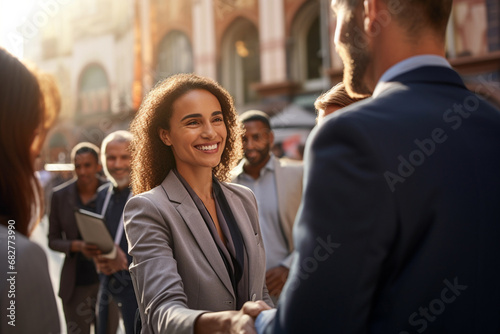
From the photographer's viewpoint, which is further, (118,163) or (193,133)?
(118,163)

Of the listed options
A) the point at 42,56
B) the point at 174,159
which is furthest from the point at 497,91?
the point at 42,56

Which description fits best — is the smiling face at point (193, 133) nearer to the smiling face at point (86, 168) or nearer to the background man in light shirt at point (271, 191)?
the background man in light shirt at point (271, 191)

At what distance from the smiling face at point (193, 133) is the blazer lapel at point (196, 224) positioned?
0.13 meters

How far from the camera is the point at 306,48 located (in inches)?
595

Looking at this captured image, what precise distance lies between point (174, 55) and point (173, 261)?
17.2 meters

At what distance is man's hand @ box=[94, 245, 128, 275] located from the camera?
3674mm

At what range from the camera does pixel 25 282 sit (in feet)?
3.98

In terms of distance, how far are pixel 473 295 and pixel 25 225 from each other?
119cm

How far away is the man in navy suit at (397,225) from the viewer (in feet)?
3.52

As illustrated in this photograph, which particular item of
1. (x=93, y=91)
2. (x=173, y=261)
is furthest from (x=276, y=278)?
(x=93, y=91)

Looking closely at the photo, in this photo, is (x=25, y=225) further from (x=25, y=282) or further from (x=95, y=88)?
(x=95, y=88)

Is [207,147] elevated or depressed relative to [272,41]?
depressed

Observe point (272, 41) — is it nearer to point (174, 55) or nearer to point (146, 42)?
point (174, 55)

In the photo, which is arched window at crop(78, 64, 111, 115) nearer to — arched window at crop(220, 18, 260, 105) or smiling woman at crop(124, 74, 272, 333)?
arched window at crop(220, 18, 260, 105)
